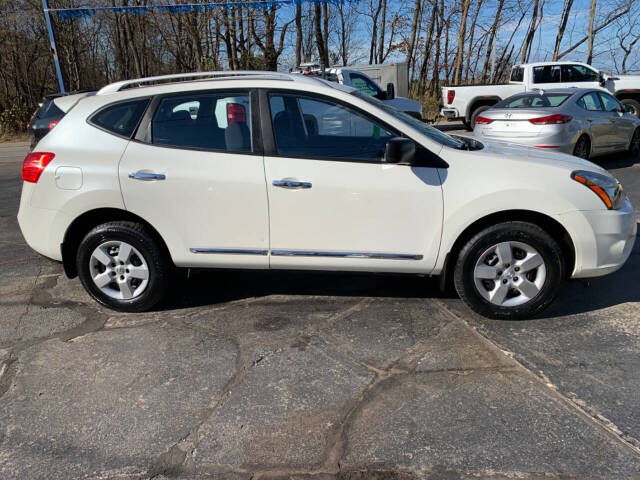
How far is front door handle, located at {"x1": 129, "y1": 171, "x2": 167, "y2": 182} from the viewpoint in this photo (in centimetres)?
373

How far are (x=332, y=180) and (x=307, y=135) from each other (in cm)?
43

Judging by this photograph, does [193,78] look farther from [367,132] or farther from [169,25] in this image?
[169,25]

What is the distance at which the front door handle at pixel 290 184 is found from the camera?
363 centimetres

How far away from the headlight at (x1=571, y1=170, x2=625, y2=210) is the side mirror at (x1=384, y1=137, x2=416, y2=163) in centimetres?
118

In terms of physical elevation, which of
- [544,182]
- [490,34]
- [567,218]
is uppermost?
[490,34]

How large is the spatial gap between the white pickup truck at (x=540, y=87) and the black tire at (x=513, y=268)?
42.0ft

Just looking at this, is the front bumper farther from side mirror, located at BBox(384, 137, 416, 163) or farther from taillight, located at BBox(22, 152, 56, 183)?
taillight, located at BBox(22, 152, 56, 183)

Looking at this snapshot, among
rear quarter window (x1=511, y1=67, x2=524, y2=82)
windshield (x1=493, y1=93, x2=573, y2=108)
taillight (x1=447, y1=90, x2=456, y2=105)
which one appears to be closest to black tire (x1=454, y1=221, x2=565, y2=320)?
windshield (x1=493, y1=93, x2=573, y2=108)

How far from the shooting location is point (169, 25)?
961 inches

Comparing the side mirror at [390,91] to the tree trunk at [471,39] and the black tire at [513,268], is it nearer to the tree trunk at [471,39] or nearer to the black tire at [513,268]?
the black tire at [513,268]

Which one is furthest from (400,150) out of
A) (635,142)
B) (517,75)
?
(517,75)

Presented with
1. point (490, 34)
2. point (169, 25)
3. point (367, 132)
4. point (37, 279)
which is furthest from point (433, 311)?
point (490, 34)

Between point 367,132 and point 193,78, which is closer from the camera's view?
point 367,132

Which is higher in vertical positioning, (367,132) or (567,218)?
(367,132)
